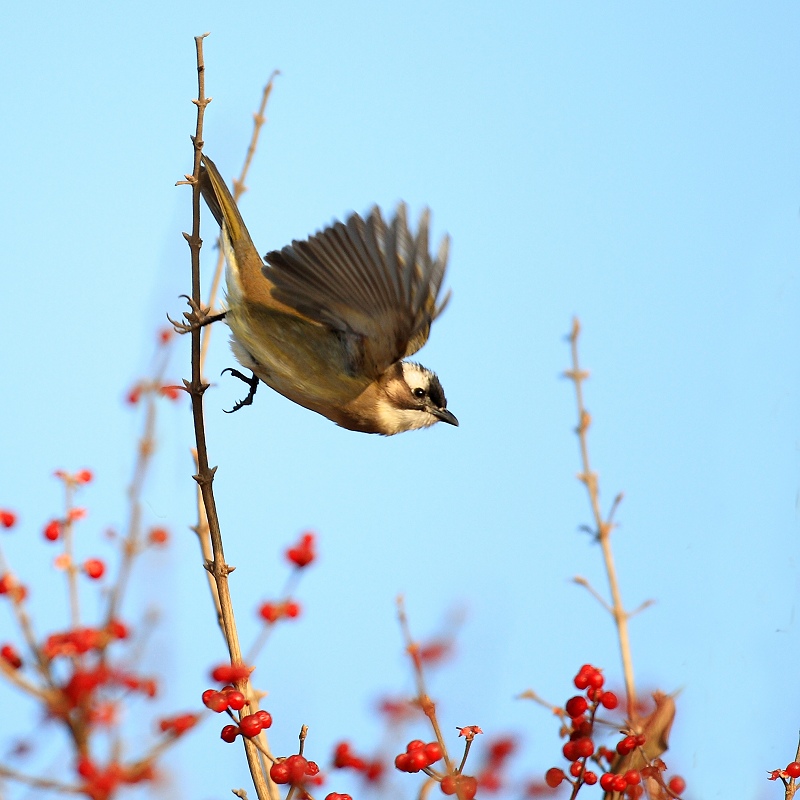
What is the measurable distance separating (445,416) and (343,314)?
86 cm

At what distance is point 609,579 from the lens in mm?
3119

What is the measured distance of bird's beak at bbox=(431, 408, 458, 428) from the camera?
440cm

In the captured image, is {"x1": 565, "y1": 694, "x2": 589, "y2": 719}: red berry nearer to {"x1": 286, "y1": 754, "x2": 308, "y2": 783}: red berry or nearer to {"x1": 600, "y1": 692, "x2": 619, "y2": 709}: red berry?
{"x1": 600, "y1": 692, "x2": 619, "y2": 709}: red berry

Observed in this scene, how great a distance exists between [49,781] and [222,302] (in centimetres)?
285

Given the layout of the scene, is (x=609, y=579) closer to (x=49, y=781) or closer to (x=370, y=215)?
(x=370, y=215)

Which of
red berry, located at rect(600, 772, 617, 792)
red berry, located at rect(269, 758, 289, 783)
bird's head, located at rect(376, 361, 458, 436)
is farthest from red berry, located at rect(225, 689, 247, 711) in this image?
bird's head, located at rect(376, 361, 458, 436)

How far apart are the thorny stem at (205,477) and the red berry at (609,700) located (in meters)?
0.88

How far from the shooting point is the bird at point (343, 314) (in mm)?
3336

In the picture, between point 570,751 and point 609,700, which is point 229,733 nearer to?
point 570,751

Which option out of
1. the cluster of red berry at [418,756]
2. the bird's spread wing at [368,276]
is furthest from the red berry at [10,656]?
the bird's spread wing at [368,276]

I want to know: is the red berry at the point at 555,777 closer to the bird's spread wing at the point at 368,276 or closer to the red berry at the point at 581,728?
the red berry at the point at 581,728

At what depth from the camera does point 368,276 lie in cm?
348

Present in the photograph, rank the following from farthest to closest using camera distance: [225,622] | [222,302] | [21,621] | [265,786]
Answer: [222,302] → [225,622] → [265,786] → [21,621]

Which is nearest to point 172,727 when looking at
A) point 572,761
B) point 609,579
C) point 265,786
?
point 265,786
